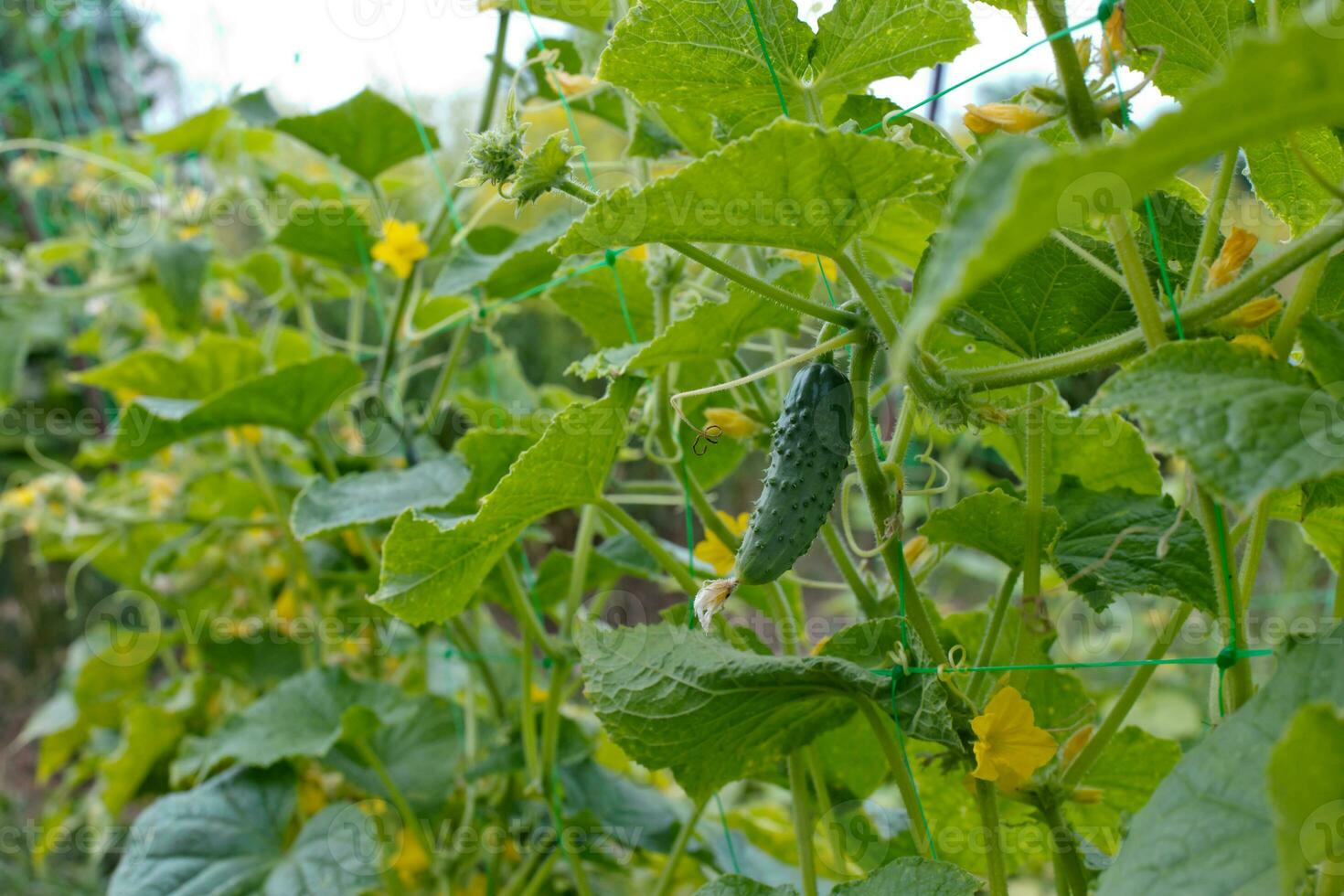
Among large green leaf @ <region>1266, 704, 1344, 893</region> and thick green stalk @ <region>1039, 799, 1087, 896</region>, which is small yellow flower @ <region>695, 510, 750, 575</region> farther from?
large green leaf @ <region>1266, 704, 1344, 893</region>

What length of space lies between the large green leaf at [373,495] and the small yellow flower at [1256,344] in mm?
557

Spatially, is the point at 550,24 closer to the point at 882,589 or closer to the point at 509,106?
the point at 509,106

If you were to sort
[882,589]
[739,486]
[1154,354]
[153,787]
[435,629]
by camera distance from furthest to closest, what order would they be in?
[739,486] < [153,787] < [435,629] < [882,589] < [1154,354]

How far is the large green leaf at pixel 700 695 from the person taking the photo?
1.95 ft

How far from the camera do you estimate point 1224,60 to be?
0.58 m

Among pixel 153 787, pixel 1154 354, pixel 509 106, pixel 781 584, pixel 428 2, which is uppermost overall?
pixel 428 2

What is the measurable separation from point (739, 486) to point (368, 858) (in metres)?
2.10

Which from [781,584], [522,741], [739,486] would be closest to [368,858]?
[522,741]

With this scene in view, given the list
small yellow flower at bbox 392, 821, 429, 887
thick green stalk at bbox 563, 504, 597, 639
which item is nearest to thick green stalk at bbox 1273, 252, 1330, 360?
thick green stalk at bbox 563, 504, 597, 639

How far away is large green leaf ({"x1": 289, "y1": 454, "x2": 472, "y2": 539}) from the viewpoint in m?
Result: 0.88

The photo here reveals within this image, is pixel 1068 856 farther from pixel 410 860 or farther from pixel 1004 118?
pixel 410 860

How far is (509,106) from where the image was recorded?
1.90ft

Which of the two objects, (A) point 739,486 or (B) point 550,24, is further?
(A) point 739,486

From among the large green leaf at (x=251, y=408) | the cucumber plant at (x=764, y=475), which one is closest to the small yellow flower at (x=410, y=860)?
the cucumber plant at (x=764, y=475)
